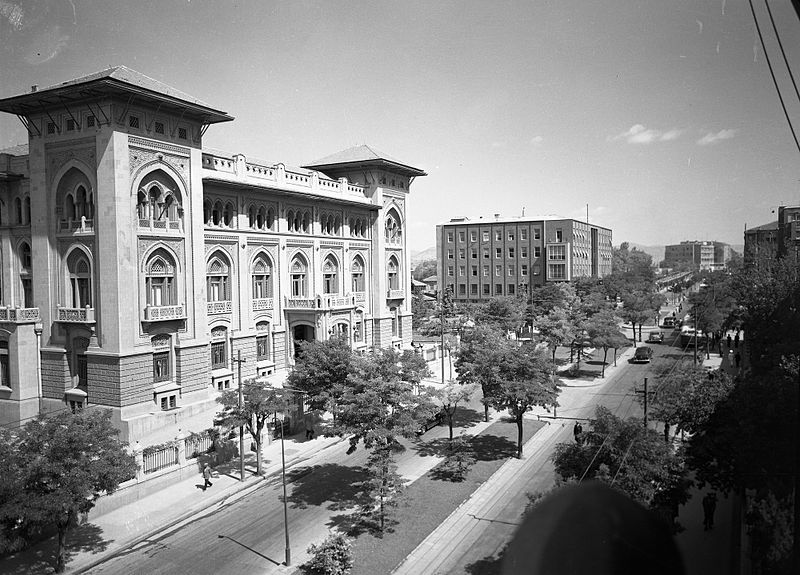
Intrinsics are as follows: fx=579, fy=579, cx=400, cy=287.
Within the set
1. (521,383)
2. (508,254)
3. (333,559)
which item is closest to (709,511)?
(333,559)

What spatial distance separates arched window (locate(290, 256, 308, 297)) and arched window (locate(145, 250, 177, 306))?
41.7ft

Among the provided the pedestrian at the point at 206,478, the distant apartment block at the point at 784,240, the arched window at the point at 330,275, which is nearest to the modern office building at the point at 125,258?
the pedestrian at the point at 206,478

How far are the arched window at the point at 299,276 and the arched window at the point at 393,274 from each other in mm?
11645

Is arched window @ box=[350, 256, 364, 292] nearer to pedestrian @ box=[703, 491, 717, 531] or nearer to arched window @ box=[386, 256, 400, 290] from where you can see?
arched window @ box=[386, 256, 400, 290]

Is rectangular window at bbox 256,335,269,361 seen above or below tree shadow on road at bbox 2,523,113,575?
above

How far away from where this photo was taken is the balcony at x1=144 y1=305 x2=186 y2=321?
33.4m

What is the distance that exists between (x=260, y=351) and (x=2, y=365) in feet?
52.8

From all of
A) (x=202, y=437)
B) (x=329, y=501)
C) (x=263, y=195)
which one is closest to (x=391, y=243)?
(x=263, y=195)

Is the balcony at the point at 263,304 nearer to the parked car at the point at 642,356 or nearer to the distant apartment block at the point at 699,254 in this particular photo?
the parked car at the point at 642,356

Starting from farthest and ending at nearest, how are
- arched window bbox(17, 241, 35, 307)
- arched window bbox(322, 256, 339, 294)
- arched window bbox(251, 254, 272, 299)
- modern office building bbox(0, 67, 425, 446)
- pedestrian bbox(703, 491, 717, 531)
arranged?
1. arched window bbox(322, 256, 339, 294)
2. arched window bbox(251, 254, 272, 299)
3. arched window bbox(17, 241, 35, 307)
4. modern office building bbox(0, 67, 425, 446)
5. pedestrian bbox(703, 491, 717, 531)

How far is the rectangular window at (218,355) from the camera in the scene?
39.6 metres

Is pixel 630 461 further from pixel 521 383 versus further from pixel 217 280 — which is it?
pixel 217 280

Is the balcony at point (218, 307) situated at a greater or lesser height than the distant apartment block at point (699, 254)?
lesser

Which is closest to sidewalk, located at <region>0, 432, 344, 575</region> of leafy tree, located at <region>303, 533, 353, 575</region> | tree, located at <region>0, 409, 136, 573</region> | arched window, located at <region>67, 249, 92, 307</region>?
tree, located at <region>0, 409, 136, 573</region>
